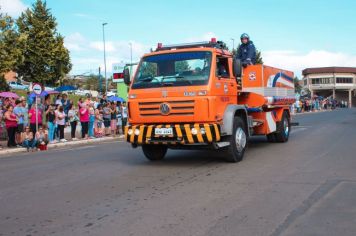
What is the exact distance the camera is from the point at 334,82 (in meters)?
112

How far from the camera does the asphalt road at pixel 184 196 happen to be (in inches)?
214

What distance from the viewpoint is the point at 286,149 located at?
12750 mm

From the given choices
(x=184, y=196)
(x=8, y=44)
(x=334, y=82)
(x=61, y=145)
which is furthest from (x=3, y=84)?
(x=334, y=82)

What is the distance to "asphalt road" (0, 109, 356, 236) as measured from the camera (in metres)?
5.43

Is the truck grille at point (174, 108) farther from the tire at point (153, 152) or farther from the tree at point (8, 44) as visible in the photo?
the tree at point (8, 44)

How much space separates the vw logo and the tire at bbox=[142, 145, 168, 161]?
159 cm

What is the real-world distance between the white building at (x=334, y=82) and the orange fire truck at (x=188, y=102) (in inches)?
4238

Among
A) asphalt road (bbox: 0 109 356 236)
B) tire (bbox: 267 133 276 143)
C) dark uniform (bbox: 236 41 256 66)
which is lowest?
asphalt road (bbox: 0 109 356 236)

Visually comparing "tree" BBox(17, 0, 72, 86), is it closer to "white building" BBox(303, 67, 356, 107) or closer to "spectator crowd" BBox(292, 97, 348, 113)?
"spectator crowd" BBox(292, 97, 348, 113)

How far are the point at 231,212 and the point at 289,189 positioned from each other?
5.48 ft

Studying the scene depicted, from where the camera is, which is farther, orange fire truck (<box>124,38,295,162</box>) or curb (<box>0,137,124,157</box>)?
curb (<box>0,137,124,157</box>)

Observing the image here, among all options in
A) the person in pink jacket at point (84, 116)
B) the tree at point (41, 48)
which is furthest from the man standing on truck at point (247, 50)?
the tree at point (41, 48)

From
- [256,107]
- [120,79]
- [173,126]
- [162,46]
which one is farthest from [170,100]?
[120,79]

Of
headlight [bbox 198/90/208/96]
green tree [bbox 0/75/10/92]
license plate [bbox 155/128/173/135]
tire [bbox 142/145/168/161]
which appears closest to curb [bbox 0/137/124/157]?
tire [bbox 142/145/168/161]
